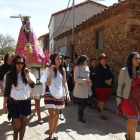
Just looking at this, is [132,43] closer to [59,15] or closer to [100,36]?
[100,36]

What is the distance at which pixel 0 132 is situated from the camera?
3.62 metres

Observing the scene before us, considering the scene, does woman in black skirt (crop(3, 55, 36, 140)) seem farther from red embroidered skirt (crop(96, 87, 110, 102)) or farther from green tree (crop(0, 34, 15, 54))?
green tree (crop(0, 34, 15, 54))

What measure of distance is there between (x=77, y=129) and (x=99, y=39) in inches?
204

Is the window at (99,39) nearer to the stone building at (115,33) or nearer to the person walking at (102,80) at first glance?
the stone building at (115,33)

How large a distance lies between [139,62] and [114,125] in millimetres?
1926

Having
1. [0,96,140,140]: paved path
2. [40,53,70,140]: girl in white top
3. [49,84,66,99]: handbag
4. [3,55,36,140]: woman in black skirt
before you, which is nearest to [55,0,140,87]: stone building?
[0,96,140,140]: paved path

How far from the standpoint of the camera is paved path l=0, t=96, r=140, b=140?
3428 mm

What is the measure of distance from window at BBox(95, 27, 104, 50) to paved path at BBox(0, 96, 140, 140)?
3.94 metres

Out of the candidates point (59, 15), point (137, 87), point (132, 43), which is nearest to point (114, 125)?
point (137, 87)

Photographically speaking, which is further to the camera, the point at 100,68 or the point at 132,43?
the point at 132,43

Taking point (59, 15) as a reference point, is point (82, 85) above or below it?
below

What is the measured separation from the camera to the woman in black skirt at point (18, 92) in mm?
2752

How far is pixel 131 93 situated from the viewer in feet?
9.51

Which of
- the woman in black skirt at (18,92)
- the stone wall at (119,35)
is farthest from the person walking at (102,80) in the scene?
the woman in black skirt at (18,92)
